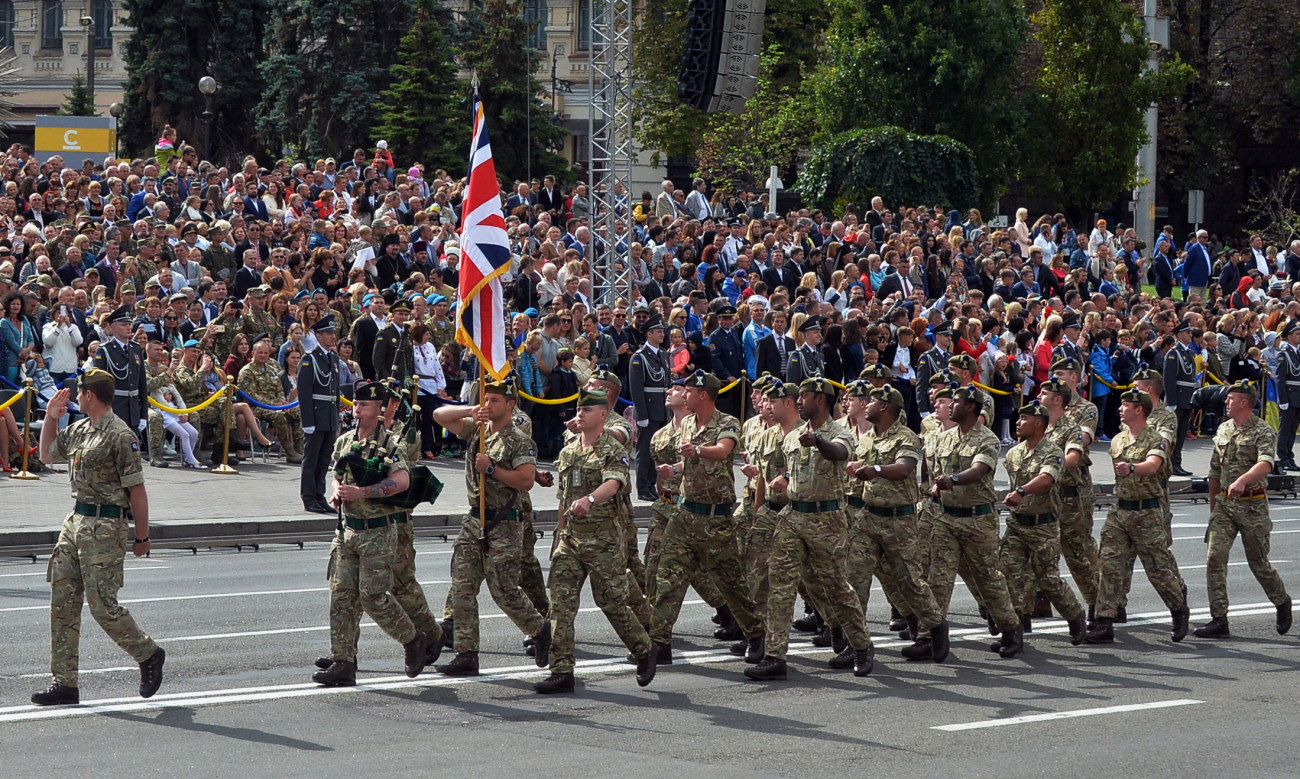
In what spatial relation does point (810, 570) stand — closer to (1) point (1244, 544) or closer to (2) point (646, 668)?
(2) point (646, 668)

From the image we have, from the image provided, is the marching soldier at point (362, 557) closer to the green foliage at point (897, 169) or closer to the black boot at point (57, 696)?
the black boot at point (57, 696)

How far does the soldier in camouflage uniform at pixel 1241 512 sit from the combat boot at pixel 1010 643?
1.70 meters

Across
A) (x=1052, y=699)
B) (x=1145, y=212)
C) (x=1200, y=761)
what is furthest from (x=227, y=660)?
(x=1145, y=212)

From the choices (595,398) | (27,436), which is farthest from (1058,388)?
(27,436)

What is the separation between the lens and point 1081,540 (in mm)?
13273

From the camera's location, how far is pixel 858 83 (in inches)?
1604

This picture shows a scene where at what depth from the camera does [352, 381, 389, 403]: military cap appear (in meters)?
10.6

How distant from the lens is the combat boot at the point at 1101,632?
12672 millimetres

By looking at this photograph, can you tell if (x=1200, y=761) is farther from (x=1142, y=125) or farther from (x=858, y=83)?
(x=1142, y=125)

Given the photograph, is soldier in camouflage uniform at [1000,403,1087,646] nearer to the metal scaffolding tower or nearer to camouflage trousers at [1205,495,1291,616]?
camouflage trousers at [1205,495,1291,616]

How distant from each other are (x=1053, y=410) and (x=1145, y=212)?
41.1m

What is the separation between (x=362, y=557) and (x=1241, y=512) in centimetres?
671

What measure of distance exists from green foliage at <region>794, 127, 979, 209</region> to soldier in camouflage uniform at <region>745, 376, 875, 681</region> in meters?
26.1

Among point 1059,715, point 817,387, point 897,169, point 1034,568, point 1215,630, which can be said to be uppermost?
point 897,169
